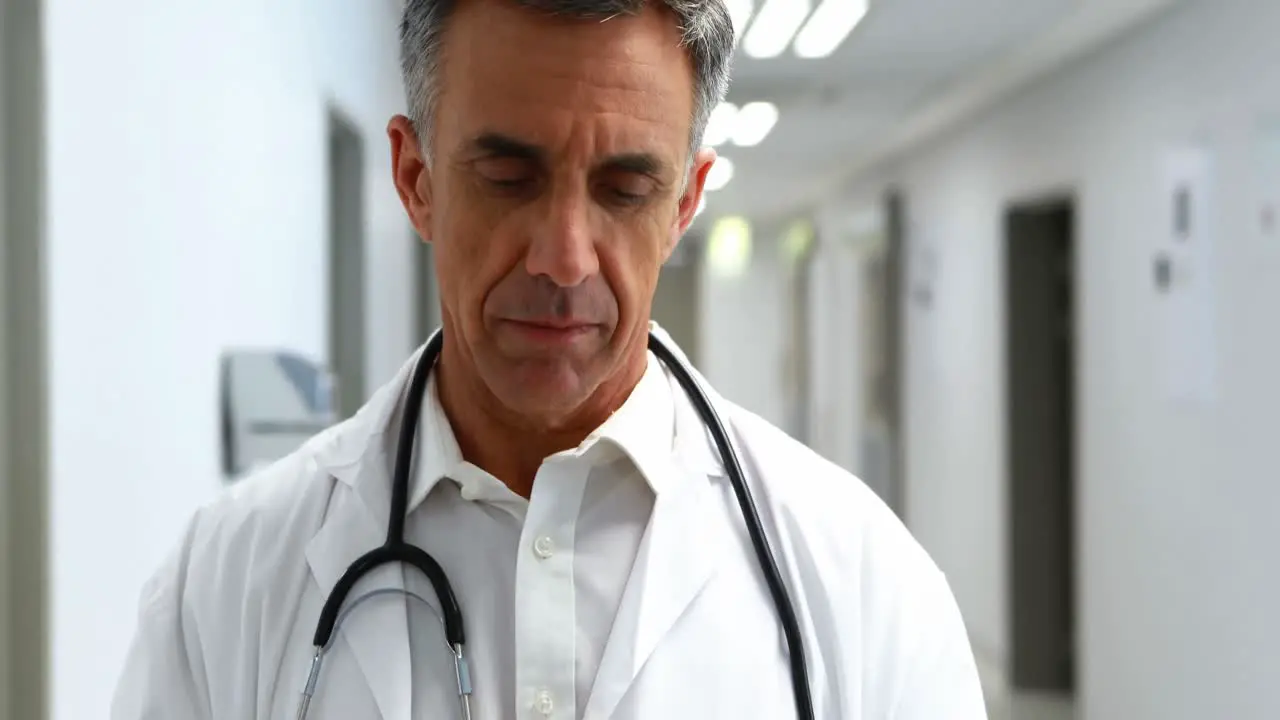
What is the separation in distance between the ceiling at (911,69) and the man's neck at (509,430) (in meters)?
2.57

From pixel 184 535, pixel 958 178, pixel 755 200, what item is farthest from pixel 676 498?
pixel 755 200

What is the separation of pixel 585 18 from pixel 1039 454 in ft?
14.4

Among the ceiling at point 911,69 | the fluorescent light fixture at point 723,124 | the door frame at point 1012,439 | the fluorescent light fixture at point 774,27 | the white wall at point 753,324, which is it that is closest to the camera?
the fluorescent light fixture at point 774,27

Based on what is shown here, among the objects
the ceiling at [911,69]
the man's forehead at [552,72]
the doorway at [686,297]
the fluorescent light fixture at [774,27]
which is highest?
the ceiling at [911,69]

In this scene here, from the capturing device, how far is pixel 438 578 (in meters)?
0.94

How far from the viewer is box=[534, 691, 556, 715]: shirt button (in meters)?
0.91

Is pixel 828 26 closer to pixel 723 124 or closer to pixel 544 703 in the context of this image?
pixel 723 124

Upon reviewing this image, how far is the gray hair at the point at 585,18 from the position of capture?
89 centimetres

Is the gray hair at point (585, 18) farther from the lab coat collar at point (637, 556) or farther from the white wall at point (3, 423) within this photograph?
the white wall at point (3, 423)

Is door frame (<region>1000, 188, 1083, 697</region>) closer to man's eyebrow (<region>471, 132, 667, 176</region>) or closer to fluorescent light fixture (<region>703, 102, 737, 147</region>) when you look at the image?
fluorescent light fixture (<region>703, 102, 737, 147</region>)

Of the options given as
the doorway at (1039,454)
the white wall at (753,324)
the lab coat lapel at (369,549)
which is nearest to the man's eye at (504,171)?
the lab coat lapel at (369,549)

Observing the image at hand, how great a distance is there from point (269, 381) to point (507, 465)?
3.03ft

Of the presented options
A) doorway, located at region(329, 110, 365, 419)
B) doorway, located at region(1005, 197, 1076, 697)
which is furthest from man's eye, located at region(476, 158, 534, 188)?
doorway, located at region(1005, 197, 1076, 697)

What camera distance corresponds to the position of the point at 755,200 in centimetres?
920
